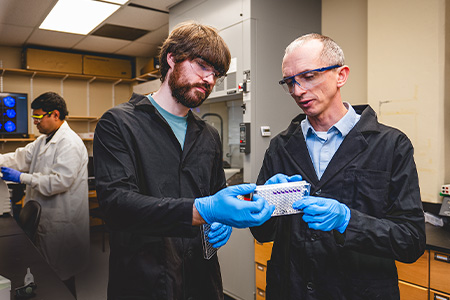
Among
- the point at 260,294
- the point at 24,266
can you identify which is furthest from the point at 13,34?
the point at 260,294

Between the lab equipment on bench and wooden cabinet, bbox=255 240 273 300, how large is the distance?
157 cm

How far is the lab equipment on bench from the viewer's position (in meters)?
1.02

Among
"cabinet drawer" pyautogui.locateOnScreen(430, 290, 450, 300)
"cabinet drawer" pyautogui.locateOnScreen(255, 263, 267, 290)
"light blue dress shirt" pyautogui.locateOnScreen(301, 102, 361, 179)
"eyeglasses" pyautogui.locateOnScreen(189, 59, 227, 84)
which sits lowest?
"cabinet drawer" pyautogui.locateOnScreen(255, 263, 267, 290)

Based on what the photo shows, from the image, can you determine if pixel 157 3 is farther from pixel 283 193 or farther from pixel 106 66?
pixel 283 193

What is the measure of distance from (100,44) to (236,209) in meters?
5.02

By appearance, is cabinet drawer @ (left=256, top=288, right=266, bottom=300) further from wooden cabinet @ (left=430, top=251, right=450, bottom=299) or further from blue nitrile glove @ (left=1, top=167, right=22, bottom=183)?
blue nitrile glove @ (left=1, top=167, right=22, bottom=183)

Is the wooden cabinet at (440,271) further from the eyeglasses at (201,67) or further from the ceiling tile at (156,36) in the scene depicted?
the ceiling tile at (156,36)

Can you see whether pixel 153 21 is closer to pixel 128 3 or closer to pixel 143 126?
pixel 128 3

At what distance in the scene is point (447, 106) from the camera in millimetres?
2102

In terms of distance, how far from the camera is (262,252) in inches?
102

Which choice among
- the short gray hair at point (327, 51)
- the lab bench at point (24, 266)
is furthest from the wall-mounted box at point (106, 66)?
the short gray hair at point (327, 51)

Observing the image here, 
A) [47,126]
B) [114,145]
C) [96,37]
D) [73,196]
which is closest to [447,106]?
[114,145]

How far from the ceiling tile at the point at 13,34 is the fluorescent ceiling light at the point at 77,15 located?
1.02ft

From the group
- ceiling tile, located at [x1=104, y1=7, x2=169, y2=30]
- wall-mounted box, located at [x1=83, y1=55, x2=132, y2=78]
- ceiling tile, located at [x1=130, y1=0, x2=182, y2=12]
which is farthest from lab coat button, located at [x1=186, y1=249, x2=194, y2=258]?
wall-mounted box, located at [x1=83, y1=55, x2=132, y2=78]
